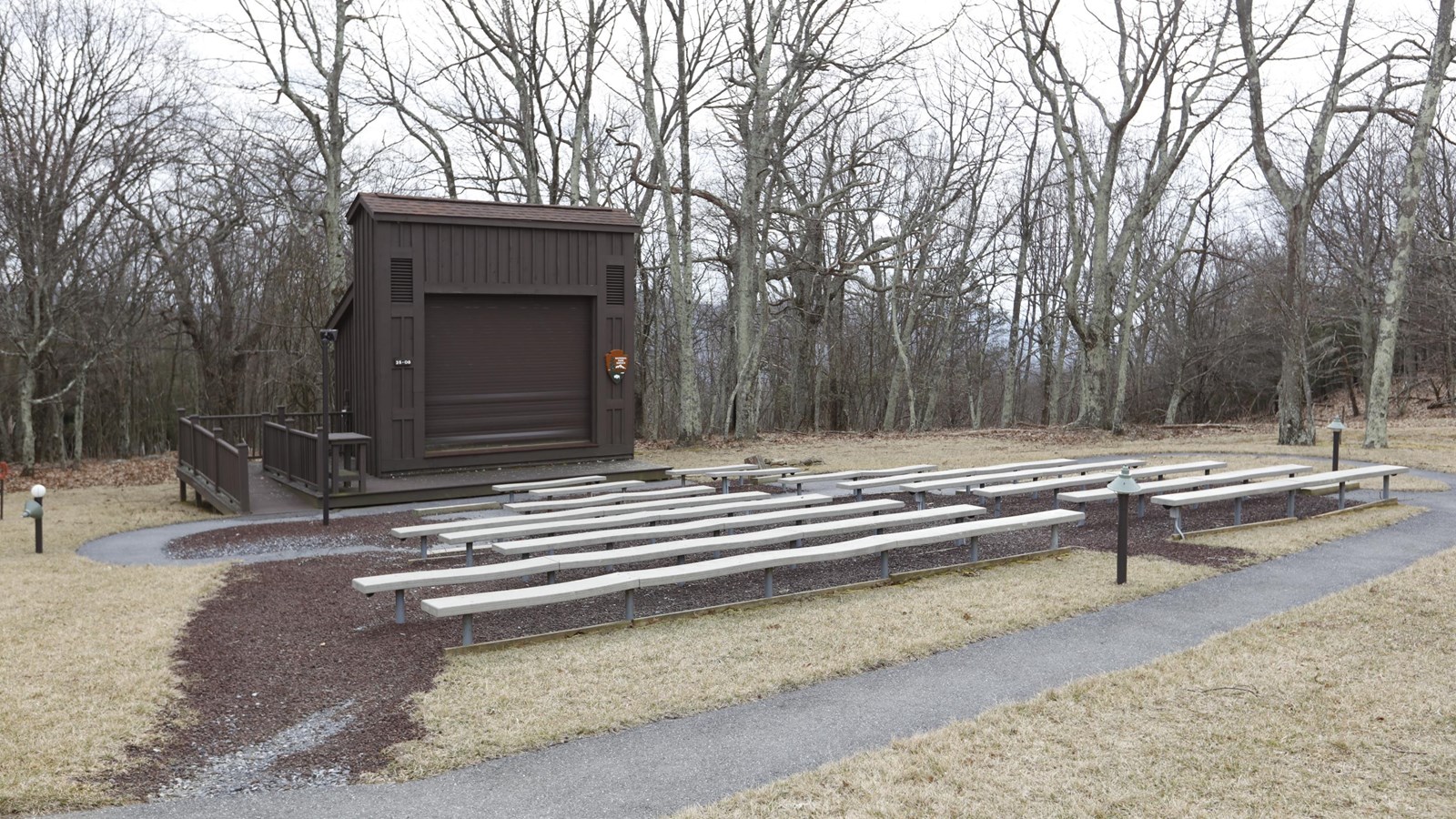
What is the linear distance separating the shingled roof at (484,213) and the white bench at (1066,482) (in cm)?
699

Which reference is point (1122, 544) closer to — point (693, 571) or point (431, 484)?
point (693, 571)

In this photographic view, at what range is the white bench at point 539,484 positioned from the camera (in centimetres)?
1238

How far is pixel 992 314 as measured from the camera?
37844 millimetres

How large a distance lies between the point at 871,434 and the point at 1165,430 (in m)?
6.61

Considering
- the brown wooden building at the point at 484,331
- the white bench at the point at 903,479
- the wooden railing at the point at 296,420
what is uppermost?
the brown wooden building at the point at 484,331

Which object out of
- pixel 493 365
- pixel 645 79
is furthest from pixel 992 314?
pixel 493 365

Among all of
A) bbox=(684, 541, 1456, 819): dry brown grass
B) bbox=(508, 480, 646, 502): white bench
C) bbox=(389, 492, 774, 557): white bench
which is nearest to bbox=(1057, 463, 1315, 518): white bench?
bbox=(389, 492, 774, 557): white bench

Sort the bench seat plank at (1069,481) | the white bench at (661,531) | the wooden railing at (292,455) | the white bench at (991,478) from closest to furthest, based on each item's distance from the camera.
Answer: the white bench at (661,531) → the bench seat plank at (1069,481) → the white bench at (991,478) → the wooden railing at (292,455)

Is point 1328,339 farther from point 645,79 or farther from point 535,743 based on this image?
point 535,743

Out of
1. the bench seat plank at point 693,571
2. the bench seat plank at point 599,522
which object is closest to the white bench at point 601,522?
the bench seat plank at point 599,522

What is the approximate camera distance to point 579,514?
9531 millimetres

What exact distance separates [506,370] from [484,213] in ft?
7.54

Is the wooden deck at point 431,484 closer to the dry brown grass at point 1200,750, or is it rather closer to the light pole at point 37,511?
the light pole at point 37,511

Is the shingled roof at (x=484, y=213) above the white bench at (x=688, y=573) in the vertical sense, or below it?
above
